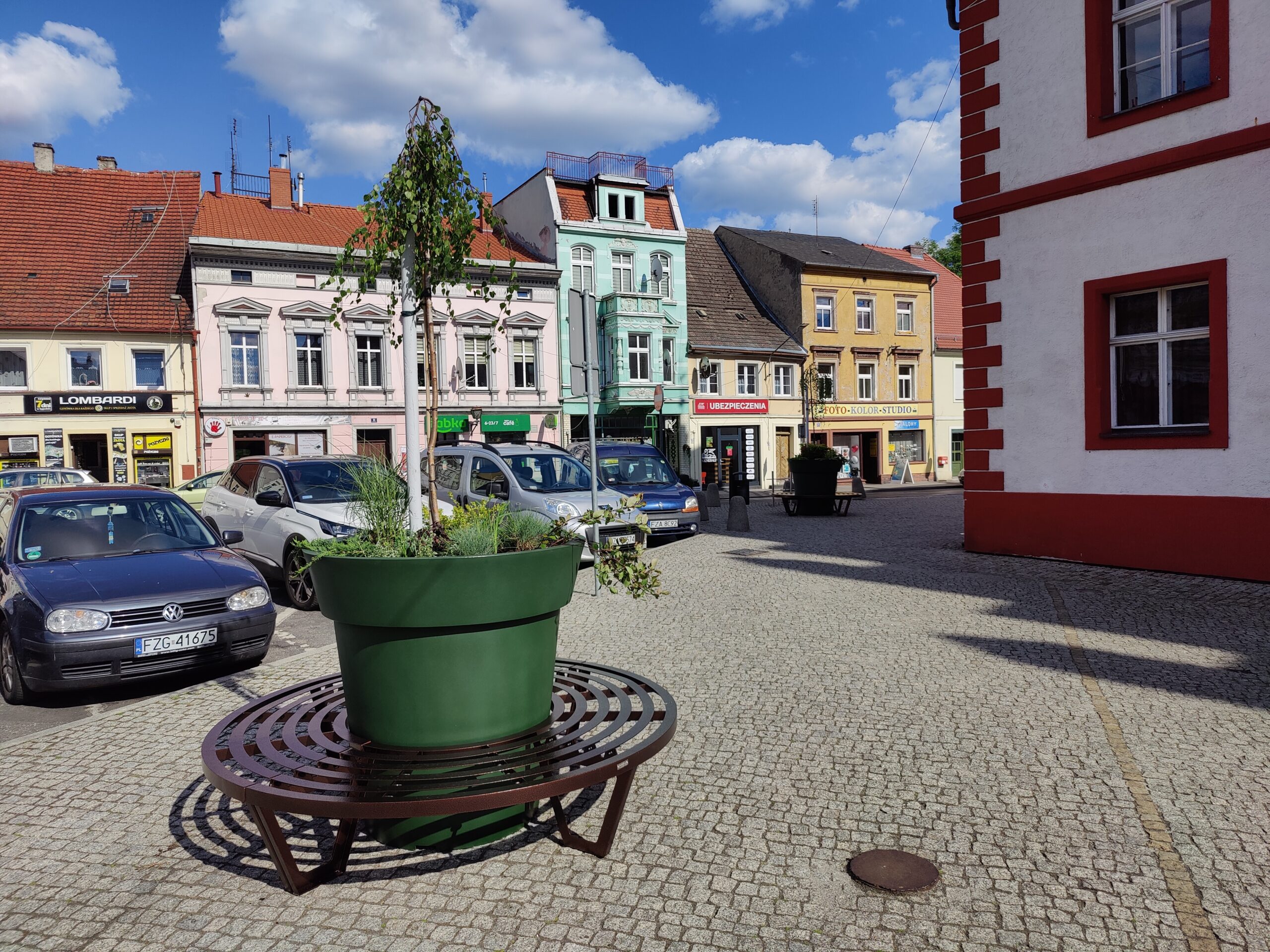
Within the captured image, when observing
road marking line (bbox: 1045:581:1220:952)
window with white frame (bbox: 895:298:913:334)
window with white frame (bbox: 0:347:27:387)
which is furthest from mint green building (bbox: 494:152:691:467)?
road marking line (bbox: 1045:581:1220:952)

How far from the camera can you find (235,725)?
3447 mm

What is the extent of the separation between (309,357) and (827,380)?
2203 centimetres

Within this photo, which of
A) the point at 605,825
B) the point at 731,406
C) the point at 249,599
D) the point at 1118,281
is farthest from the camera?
the point at 731,406

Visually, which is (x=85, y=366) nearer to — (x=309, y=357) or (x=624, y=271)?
(x=309, y=357)

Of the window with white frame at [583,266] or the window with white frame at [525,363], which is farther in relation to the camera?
the window with white frame at [583,266]

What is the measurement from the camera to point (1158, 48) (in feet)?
32.6

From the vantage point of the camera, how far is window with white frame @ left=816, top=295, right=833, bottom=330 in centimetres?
4191

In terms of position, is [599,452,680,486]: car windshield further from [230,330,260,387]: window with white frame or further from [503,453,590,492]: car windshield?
[230,330,260,387]: window with white frame

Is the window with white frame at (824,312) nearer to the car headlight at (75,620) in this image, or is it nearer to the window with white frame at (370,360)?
the window with white frame at (370,360)

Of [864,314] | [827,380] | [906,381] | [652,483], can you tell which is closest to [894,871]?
[652,483]

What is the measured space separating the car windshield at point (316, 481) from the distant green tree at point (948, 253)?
166 ft

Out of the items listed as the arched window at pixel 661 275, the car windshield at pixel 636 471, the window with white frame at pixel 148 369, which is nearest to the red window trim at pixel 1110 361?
the car windshield at pixel 636 471

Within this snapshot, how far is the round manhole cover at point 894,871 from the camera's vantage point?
3033 mm

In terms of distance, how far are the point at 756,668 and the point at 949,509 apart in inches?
644
